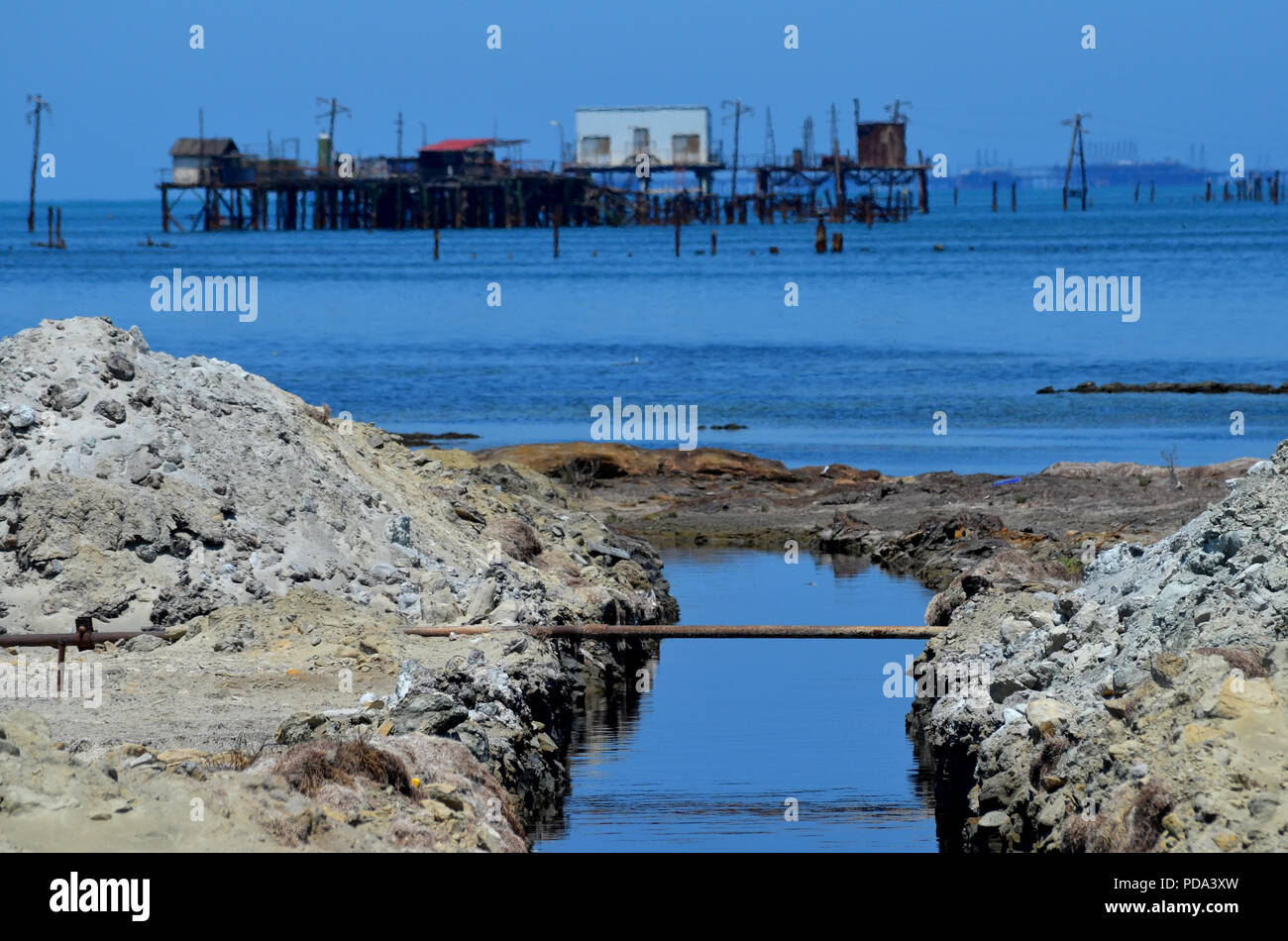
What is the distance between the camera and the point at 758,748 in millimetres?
14625

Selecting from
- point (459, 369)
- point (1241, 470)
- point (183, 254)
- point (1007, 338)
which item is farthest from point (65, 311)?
point (1241, 470)

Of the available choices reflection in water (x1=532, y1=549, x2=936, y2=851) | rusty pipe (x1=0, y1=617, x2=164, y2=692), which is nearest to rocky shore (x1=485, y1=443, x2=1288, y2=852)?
reflection in water (x1=532, y1=549, x2=936, y2=851)

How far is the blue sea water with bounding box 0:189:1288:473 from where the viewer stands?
138 feet

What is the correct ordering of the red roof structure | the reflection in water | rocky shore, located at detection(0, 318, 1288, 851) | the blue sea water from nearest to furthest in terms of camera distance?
rocky shore, located at detection(0, 318, 1288, 851) → the reflection in water → the blue sea water → the red roof structure

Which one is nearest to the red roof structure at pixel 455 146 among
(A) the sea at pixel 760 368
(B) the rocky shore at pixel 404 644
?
(A) the sea at pixel 760 368

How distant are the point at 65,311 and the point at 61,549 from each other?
64.4 m

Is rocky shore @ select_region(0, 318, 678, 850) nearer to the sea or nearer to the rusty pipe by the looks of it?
the rusty pipe

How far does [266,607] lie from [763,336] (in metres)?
53.6

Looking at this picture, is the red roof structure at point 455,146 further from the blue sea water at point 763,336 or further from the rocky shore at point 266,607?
the rocky shore at point 266,607

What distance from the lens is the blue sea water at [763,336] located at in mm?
41969

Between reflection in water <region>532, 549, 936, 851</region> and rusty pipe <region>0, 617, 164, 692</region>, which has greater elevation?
rusty pipe <region>0, 617, 164, 692</region>

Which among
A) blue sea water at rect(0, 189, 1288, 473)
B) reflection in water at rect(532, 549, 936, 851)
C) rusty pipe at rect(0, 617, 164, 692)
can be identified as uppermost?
blue sea water at rect(0, 189, 1288, 473)

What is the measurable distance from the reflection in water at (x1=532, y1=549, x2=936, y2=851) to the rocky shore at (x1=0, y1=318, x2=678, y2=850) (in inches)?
15.4
